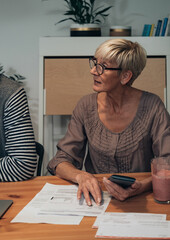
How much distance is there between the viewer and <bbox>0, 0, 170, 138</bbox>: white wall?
339 cm

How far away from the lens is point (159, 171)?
4.05ft

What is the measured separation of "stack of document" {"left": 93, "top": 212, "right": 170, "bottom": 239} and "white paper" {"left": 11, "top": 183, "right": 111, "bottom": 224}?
7 cm

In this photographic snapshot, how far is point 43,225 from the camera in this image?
1.02 m

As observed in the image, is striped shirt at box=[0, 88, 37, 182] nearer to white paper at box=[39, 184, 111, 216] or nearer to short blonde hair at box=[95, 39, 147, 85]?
white paper at box=[39, 184, 111, 216]

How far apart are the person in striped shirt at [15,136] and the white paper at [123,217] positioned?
1.75 ft

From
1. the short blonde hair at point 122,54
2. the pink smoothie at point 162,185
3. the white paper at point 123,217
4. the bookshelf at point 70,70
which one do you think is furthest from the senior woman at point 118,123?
the bookshelf at point 70,70

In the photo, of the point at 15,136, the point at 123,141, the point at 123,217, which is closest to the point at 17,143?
the point at 15,136

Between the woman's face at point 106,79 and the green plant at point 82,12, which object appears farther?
the green plant at point 82,12

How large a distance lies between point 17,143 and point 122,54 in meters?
0.71

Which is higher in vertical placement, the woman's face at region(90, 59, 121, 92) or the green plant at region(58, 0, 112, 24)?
the green plant at region(58, 0, 112, 24)

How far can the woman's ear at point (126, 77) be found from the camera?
5.93 feet

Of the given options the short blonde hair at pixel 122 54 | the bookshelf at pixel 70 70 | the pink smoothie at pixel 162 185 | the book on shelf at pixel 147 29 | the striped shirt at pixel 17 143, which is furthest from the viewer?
the book on shelf at pixel 147 29

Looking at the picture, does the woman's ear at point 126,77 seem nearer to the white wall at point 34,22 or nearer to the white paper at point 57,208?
the white paper at point 57,208

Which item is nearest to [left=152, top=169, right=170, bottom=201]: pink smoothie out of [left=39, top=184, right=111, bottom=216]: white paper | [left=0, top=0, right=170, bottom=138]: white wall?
[left=39, top=184, right=111, bottom=216]: white paper
